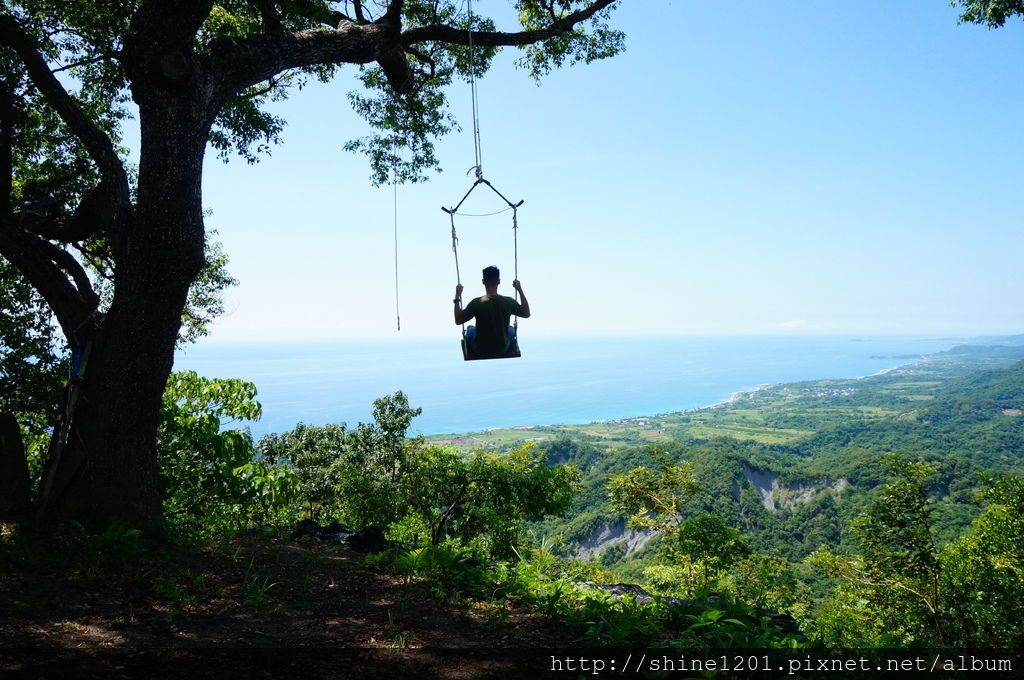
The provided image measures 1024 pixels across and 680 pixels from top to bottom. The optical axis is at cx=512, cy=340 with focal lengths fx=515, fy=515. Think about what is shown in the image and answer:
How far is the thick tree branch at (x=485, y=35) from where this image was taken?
4.86m

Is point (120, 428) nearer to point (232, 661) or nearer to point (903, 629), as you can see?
point (232, 661)

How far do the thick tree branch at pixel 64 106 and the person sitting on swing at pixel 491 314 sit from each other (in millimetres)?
2587

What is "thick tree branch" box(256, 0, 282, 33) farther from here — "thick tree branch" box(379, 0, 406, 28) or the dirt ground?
the dirt ground

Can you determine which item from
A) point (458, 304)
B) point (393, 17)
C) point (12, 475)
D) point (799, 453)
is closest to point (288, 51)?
point (393, 17)

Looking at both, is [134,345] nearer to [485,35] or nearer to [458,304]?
[458,304]

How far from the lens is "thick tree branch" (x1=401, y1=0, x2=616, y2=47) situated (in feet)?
15.9

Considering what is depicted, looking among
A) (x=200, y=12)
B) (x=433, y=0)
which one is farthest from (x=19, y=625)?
(x=433, y=0)

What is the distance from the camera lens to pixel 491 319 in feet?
15.3

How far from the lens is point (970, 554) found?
10508 mm

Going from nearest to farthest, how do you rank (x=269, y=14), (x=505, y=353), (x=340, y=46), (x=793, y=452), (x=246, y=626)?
(x=246, y=626)
(x=269, y=14)
(x=340, y=46)
(x=505, y=353)
(x=793, y=452)

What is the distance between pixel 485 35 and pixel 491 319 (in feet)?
9.09

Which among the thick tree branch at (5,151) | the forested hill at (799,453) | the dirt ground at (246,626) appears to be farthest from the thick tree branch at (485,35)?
the forested hill at (799,453)

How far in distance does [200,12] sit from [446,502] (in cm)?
800

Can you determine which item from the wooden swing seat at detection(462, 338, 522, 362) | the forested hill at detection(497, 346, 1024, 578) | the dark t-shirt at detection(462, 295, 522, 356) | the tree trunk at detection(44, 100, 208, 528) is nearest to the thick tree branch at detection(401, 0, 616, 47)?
the tree trunk at detection(44, 100, 208, 528)
